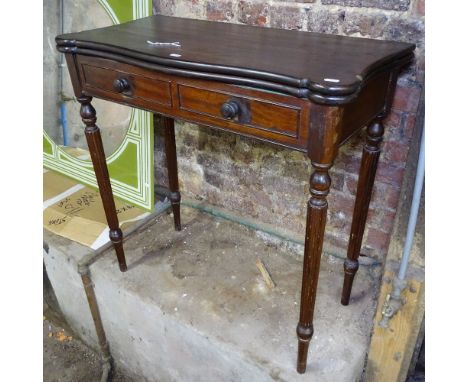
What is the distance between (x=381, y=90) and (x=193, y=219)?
1162mm

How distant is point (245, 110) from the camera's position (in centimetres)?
103

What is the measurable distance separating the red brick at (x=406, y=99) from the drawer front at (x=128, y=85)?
707mm

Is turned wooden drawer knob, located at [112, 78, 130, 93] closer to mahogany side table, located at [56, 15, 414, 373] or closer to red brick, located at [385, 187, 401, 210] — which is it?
mahogany side table, located at [56, 15, 414, 373]

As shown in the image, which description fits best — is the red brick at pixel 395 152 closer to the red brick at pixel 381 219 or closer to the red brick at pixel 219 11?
the red brick at pixel 381 219

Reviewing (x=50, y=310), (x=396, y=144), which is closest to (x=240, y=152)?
(x=396, y=144)

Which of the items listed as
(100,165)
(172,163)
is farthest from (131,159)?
(100,165)

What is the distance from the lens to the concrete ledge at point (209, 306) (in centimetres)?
139

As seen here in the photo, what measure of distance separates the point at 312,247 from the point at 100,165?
0.83 meters

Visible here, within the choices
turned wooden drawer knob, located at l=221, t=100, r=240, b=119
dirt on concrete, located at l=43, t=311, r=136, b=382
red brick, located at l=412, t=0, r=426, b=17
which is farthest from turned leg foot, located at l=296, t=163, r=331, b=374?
dirt on concrete, located at l=43, t=311, r=136, b=382

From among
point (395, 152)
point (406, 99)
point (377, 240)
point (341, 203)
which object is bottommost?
point (377, 240)

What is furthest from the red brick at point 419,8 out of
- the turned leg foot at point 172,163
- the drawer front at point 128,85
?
the turned leg foot at point 172,163

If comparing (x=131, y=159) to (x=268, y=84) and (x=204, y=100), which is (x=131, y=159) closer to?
(x=204, y=100)

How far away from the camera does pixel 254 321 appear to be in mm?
→ 1489

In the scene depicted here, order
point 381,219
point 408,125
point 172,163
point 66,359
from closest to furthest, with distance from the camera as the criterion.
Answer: point 408,125, point 381,219, point 172,163, point 66,359
